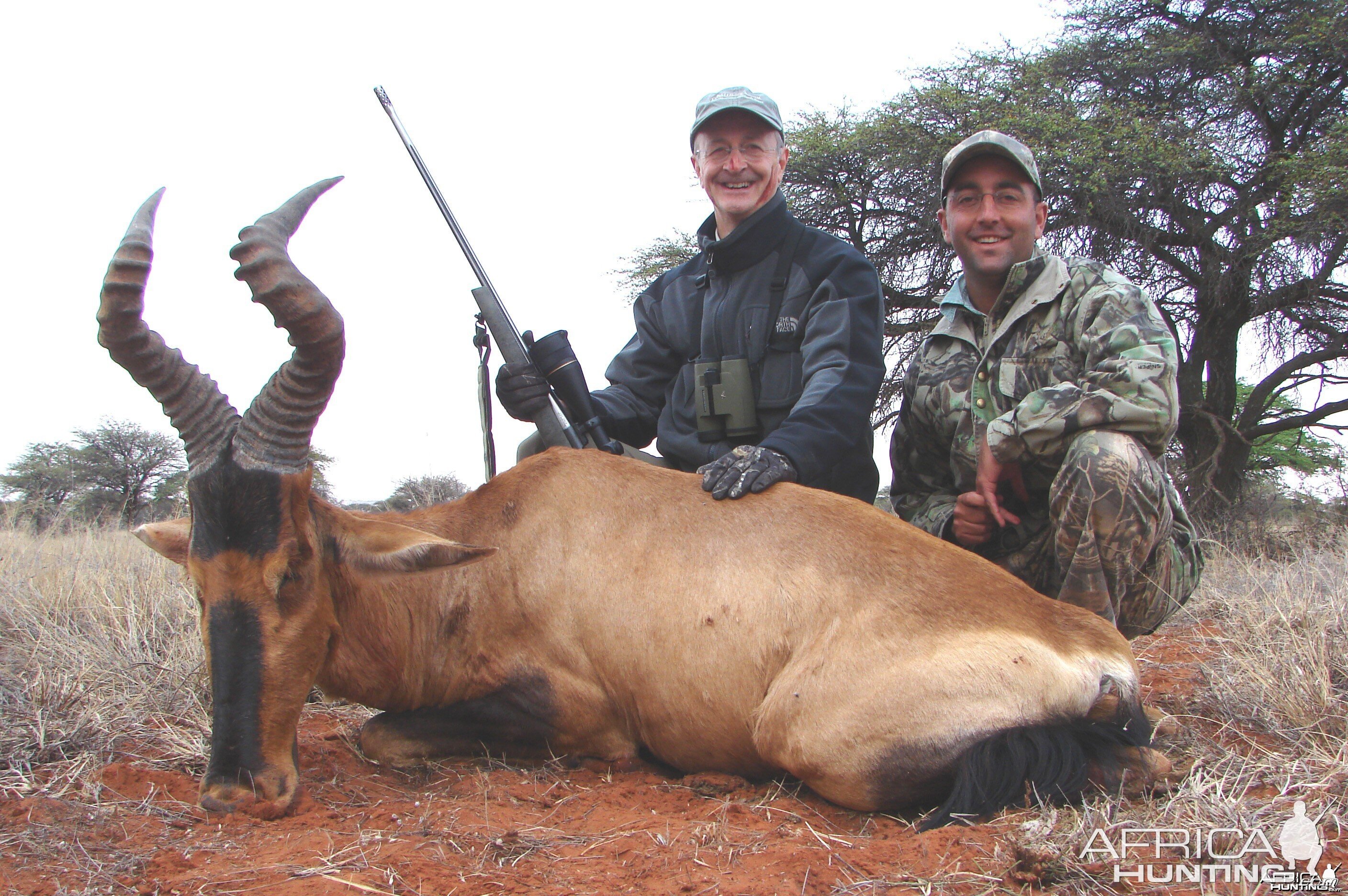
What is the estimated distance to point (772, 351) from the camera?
5.47m

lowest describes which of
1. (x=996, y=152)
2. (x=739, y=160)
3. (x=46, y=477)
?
(x=46, y=477)

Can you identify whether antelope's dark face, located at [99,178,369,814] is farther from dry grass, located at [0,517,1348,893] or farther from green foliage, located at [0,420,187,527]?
green foliage, located at [0,420,187,527]

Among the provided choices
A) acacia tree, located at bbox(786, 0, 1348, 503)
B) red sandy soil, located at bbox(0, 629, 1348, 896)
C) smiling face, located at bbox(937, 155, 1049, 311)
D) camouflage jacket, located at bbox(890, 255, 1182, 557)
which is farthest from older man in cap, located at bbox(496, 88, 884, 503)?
acacia tree, located at bbox(786, 0, 1348, 503)

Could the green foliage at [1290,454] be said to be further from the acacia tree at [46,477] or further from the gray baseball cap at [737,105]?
the acacia tree at [46,477]

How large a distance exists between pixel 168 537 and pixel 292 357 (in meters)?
1.05

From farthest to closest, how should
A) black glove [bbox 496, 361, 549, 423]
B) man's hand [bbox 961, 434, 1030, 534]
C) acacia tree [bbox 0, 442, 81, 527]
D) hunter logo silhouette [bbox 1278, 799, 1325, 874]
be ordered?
acacia tree [bbox 0, 442, 81, 527]
black glove [bbox 496, 361, 549, 423]
man's hand [bbox 961, 434, 1030, 534]
hunter logo silhouette [bbox 1278, 799, 1325, 874]

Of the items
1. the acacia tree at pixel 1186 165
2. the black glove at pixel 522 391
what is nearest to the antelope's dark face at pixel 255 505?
the black glove at pixel 522 391

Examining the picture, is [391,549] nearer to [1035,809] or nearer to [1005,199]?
[1035,809]

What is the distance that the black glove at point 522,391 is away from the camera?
5543 millimetres

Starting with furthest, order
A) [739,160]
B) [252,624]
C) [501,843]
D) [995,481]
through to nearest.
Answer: [739,160]
[995,481]
[252,624]
[501,843]

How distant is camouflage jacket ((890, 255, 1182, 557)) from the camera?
14.3ft

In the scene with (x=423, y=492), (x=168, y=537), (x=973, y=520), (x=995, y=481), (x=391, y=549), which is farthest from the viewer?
(x=423, y=492)

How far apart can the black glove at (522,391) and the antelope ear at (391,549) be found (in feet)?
5.75

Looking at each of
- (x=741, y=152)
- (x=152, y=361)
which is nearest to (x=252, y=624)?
(x=152, y=361)
